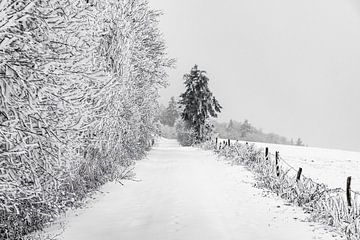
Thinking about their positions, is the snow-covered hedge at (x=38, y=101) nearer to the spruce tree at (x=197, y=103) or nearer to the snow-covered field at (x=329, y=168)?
the snow-covered field at (x=329, y=168)

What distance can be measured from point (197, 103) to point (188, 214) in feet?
117

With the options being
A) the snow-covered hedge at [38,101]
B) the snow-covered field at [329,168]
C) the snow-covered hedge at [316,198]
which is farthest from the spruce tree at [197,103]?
the snow-covered hedge at [38,101]

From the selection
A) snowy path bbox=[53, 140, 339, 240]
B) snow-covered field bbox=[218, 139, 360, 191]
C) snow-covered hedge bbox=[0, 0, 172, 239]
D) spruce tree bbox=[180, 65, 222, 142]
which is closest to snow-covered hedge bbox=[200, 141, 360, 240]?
snowy path bbox=[53, 140, 339, 240]

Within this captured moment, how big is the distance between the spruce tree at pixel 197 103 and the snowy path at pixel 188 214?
99.4ft

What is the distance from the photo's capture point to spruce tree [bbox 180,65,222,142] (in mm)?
44250

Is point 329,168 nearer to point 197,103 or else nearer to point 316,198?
point 316,198

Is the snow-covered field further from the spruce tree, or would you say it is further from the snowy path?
the spruce tree

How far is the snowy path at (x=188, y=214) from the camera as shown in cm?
763

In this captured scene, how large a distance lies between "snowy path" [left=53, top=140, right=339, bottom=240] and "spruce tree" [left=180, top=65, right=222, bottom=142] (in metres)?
30.3

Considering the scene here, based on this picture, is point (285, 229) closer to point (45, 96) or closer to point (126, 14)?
point (45, 96)

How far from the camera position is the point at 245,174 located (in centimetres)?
1573

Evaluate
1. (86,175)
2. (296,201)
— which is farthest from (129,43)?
(296,201)

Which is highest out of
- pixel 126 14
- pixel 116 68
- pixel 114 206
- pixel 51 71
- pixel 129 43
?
pixel 126 14

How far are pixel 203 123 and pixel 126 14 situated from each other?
3104 cm
